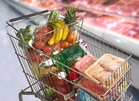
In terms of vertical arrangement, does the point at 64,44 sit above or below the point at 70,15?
below

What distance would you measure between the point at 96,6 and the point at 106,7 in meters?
0.16

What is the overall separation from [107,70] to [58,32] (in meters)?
0.31

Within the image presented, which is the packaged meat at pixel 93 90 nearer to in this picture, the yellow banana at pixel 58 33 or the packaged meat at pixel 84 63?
the packaged meat at pixel 84 63

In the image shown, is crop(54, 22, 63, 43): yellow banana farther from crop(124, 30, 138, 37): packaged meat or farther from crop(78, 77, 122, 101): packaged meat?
crop(124, 30, 138, 37): packaged meat

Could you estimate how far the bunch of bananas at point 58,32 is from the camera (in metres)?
1.18

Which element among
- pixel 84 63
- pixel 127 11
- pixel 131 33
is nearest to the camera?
pixel 84 63

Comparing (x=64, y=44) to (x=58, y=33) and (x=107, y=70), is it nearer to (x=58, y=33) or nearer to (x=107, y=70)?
(x=58, y=33)

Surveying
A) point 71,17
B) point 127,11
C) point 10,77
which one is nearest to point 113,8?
point 127,11

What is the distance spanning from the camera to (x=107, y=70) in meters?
1.03

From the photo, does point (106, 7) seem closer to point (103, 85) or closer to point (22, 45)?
point (22, 45)

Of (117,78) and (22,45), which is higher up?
(22,45)

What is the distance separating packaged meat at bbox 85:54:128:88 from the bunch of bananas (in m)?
0.24

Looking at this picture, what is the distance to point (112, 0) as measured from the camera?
2.93 meters

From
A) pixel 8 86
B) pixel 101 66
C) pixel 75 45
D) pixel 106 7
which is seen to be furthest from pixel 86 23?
pixel 101 66
